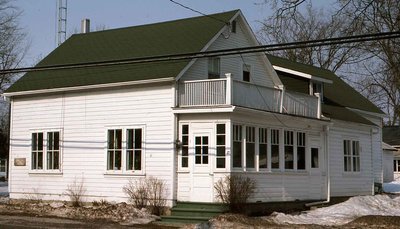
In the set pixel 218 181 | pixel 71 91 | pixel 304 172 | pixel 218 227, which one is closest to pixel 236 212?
pixel 218 181

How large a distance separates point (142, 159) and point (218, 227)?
5.04 meters

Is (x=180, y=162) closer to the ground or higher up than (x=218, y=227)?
higher up

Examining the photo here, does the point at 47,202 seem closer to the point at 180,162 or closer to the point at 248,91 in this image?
the point at 180,162

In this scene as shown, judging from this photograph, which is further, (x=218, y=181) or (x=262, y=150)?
(x=262, y=150)

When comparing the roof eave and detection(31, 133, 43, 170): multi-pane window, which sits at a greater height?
the roof eave

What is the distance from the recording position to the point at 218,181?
762 inches

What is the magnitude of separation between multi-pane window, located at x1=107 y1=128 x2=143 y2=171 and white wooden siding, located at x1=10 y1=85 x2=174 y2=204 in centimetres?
25

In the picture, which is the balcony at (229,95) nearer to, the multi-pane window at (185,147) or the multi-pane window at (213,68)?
the multi-pane window at (185,147)

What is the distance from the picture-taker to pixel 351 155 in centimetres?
2705

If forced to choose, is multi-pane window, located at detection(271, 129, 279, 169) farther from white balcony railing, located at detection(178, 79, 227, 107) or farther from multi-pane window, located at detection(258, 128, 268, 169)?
white balcony railing, located at detection(178, 79, 227, 107)

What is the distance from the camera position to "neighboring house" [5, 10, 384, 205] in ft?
65.5

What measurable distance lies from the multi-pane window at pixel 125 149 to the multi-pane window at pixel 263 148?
4.29 metres

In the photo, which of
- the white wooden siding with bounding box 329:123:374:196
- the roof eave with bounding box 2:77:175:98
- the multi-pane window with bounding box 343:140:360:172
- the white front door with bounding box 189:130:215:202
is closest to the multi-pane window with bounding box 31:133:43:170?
the roof eave with bounding box 2:77:175:98

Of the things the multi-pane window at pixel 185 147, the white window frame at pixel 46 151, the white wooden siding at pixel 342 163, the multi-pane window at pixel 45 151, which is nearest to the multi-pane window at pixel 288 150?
the white wooden siding at pixel 342 163
